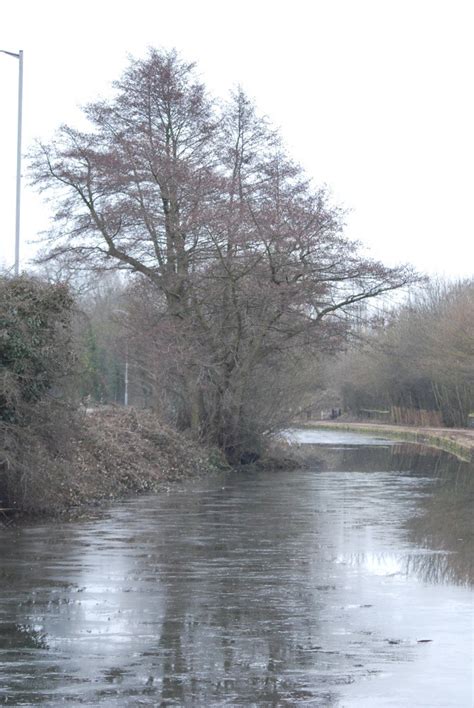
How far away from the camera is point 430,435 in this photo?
58.8 m

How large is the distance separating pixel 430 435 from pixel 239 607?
4882cm

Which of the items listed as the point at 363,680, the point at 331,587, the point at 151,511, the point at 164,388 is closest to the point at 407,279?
the point at 164,388

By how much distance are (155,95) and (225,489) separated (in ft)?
44.9

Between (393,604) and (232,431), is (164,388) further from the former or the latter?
(393,604)

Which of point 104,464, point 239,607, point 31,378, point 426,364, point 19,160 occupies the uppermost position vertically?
point 19,160

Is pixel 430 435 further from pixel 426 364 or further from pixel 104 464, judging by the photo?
pixel 104 464

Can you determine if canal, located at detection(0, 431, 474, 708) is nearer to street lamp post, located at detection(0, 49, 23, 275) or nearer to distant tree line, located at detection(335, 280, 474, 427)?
street lamp post, located at detection(0, 49, 23, 275)

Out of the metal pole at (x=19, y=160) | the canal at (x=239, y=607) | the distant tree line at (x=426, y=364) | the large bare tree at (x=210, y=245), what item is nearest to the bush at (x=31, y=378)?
the canal at (x=239, y=607)

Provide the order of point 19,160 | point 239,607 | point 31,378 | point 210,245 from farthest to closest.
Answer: point 210,245 → point 19,160 → point 31,378 → point 239,607

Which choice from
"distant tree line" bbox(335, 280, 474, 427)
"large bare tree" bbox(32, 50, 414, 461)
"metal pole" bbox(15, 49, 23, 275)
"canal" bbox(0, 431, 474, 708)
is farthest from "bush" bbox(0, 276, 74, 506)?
"distant tree line" bbox(335, 280, 474, 427)

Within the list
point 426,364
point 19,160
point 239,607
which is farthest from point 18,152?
point 426,364

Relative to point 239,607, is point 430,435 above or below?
above

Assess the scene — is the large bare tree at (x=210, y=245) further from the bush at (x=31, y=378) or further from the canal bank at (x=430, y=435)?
the bush at (x=31, y=378)

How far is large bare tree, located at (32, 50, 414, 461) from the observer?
3186cm
